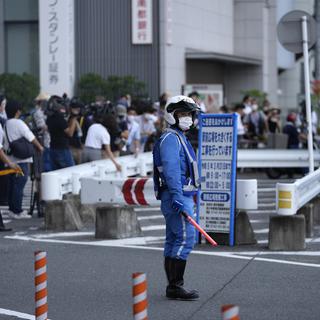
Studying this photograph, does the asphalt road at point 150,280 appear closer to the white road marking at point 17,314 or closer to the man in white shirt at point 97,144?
the white road marking at point 17,314

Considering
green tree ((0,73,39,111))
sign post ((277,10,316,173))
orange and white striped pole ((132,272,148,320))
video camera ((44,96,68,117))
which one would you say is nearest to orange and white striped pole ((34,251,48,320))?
orange and white striped pole ((132,272,148,320))

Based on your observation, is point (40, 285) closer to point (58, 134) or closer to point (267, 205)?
point (58, 134)

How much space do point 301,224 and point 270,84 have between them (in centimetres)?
3723

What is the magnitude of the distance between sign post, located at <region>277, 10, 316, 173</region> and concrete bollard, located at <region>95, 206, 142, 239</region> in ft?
11.3

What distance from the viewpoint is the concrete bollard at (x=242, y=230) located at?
13453 mm

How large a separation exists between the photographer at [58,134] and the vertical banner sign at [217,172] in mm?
4861

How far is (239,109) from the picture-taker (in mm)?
29672

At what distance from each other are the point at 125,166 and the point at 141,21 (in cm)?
1885

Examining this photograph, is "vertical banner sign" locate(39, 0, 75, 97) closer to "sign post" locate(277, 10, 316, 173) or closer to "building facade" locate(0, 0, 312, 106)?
"building facade" locate(0, 0, 312, 106)

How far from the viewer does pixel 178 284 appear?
9.78 meters

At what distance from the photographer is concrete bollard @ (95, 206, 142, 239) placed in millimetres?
14094

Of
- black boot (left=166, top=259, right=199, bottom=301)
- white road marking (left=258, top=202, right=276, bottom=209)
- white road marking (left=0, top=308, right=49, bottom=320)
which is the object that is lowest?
white road marking (left=258, top=202, right=276, bottom=209)

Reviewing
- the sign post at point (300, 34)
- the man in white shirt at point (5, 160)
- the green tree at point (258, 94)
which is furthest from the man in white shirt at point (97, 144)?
the green tree at point (258, 94)

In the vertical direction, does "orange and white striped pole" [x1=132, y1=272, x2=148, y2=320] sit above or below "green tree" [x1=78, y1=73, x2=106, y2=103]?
below
